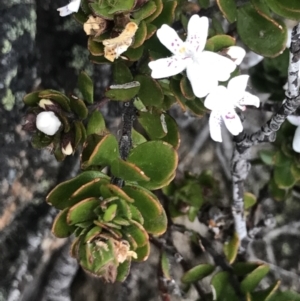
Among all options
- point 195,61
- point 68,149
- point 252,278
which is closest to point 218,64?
point 195,61

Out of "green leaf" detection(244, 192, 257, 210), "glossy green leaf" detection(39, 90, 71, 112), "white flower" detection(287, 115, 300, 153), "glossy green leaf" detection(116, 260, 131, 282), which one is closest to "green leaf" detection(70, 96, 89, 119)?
"glossy green leaf" detection(39, 90, 71, 112)

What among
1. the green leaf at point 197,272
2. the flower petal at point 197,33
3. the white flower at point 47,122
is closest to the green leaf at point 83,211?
the white flower at point 47,122

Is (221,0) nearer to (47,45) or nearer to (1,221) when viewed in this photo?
(47,45)

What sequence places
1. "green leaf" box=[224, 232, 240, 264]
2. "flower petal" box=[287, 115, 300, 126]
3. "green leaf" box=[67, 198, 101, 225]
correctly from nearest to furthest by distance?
"green leaf" box=[67, 198, 101, 225]
"flower petal" box=[287, 115, 300, 126]
"green leaf" box=[224, 232, 240, 264]

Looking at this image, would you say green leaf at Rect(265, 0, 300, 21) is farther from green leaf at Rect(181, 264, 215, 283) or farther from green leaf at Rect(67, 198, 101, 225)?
green leaf at Rect(181, 264, 215, 283)

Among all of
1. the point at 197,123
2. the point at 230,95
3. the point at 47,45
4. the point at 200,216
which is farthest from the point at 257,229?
the point at 47,45

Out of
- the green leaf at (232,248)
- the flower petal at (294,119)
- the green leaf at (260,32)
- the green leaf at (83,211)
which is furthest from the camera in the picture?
the green leaf at (232,248)

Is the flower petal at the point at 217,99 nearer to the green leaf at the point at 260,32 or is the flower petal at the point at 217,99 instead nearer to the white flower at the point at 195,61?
the white flower at the point at 195,61
